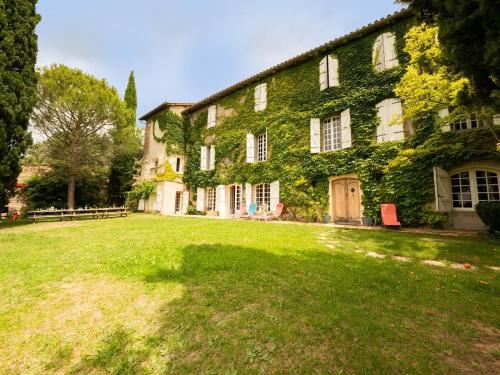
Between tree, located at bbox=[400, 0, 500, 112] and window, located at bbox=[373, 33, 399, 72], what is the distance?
8254 millimetres

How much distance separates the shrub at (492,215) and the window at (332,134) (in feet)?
18.8

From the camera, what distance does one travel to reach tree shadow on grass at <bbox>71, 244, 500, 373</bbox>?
1.70 meters

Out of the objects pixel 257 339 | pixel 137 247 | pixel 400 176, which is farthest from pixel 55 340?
pixel 400 176

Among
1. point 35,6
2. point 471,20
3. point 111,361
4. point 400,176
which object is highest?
point 35,6

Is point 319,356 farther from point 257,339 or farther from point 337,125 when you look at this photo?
point 337,125

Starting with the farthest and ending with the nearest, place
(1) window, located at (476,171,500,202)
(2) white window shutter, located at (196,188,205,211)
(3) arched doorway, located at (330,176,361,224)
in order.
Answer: (2) white window shutter, located at (196,188,205,211) < (3) arched doorway, located at (330,176,361,224) < (1) window, located at (476,171,500,202)

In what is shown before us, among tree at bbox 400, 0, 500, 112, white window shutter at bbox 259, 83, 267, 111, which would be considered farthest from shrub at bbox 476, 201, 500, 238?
white window shutter at bbox 259, 83, 267, 111

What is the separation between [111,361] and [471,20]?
4707 mm

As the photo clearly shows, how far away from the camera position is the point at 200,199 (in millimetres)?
16234

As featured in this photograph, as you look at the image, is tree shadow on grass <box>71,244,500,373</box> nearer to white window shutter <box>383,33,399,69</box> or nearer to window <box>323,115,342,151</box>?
window <box>323,115,342,151</box>

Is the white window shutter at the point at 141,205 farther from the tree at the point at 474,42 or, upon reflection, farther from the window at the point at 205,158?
the tree at the point at 474,42

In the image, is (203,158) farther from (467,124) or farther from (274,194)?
(467,124)

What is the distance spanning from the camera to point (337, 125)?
37.0 feet

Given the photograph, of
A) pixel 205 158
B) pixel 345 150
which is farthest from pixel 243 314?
pixel 205 158
